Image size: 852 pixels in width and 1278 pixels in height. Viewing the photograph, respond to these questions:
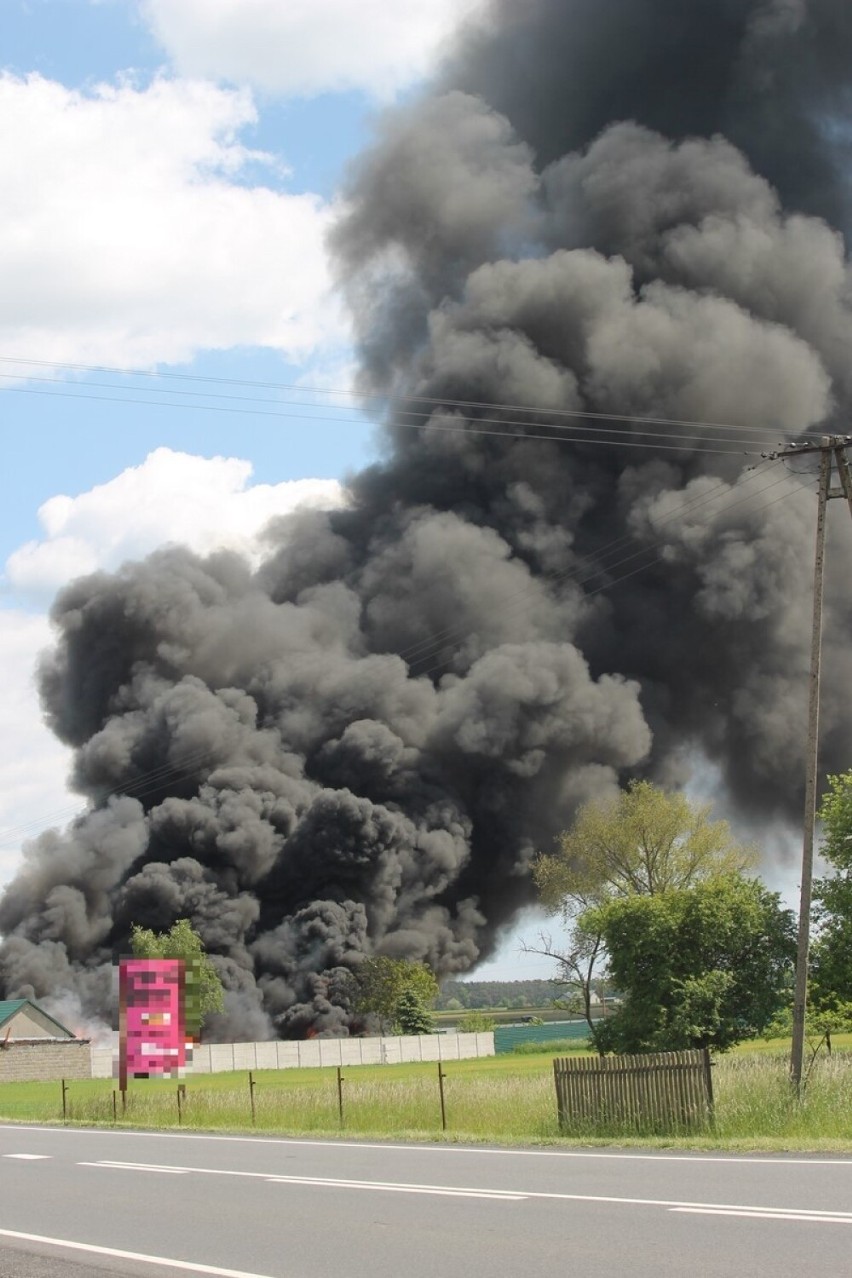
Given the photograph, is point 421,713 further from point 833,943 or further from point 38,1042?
point 833,943

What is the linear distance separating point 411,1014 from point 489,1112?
43955 mm

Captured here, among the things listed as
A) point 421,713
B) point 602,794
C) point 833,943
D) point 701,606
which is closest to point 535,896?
point 602,794

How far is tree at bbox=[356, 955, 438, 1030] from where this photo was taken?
204 feet

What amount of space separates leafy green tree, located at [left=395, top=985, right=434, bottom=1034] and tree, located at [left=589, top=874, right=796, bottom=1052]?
32727 mm

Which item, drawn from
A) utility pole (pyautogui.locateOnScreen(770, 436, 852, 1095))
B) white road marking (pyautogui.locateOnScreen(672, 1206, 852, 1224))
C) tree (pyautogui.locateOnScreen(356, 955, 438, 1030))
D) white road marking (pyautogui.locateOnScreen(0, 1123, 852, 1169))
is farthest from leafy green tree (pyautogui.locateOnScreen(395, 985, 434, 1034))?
white road marking (pyautogui.locateOnScreen(672, 1206, 852, 1224))

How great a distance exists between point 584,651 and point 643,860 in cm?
1394

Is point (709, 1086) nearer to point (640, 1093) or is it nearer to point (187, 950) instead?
point (640, 1093)

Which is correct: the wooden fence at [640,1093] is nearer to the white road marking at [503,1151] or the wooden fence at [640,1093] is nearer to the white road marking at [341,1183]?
the white road marking at [503,1151]

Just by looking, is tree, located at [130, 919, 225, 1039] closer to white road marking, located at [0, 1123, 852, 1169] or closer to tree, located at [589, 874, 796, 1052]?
tree, located at [589, 874, 796, 1052]

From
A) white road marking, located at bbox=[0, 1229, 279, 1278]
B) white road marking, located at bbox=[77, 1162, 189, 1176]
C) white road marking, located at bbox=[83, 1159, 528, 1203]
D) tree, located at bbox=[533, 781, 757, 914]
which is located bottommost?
white road marking, located at bbox=[77, 1162, 189, 1176]

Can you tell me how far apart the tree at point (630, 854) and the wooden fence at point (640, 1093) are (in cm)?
3945

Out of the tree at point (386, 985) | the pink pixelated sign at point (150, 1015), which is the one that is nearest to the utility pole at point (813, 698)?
the pink pixelated sign at point (150, 1015)

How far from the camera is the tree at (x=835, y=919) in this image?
1248 inches

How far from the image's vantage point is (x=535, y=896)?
66.8 m
